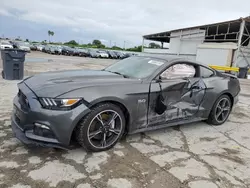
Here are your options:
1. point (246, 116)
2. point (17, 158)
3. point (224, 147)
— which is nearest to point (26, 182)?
point (17, 158)

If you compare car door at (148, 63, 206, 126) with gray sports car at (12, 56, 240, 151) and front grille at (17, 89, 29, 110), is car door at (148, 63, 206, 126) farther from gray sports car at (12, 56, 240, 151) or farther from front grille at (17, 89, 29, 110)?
front grille at (17, 89, 29, 110)

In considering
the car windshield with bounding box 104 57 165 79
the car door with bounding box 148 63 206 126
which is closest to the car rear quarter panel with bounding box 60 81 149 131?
the car door with bounding box 148 63 206 126

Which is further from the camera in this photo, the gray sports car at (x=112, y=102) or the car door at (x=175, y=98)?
the car door at (x=175, y=98)

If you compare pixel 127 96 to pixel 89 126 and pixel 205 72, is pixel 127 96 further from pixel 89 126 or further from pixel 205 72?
pixel 205 72

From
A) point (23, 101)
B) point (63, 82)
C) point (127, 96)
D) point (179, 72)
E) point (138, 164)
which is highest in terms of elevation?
point (179, 72)

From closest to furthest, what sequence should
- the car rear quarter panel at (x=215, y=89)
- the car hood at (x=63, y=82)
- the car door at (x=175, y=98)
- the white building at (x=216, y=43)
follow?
the car hood at (x=63, y=82) → the car door at (x=175, y=98) → the car rear quarter panel at (x=215, y=89) → the white building at (x=216, y=43)

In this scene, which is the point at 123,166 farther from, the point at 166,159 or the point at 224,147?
the point at 224,147

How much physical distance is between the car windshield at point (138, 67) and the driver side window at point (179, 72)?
0.19 meters

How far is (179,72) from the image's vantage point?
4.03m

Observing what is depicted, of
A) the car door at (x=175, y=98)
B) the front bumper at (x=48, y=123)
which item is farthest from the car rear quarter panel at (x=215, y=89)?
the front bumper at (x=48, y=123)

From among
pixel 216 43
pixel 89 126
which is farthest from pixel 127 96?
pixel 216 43

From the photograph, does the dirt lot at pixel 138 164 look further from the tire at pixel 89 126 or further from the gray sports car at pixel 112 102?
the gray sports car at pixel 112 102

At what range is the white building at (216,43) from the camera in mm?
21078

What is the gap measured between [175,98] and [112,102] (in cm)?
126
